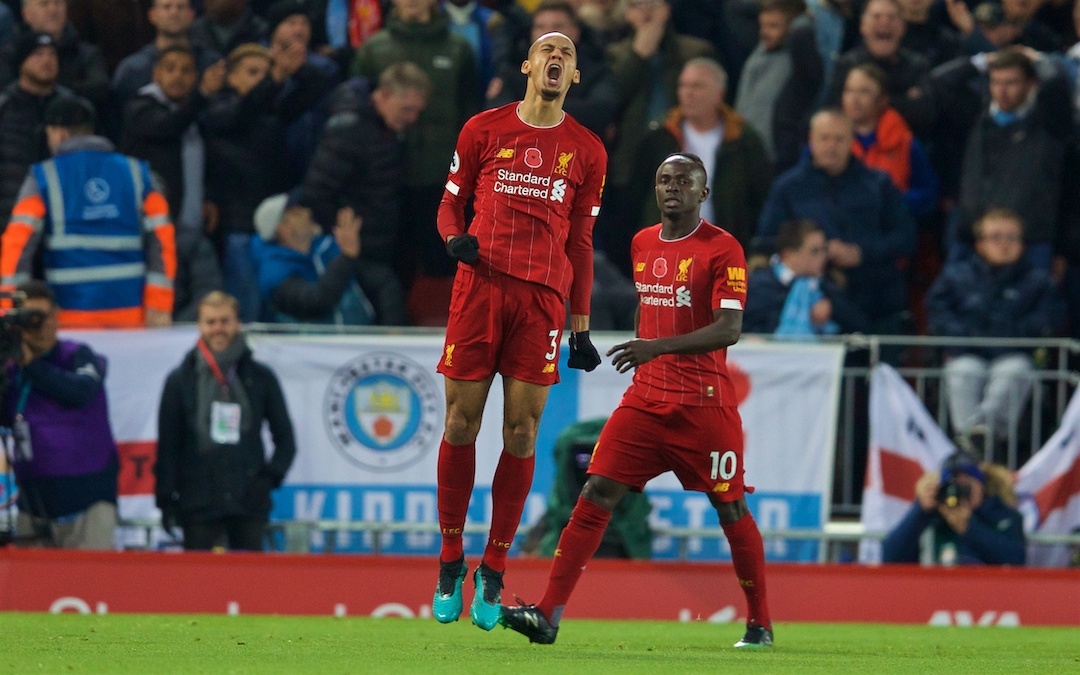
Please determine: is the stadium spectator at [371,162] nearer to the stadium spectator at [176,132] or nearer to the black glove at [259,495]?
the stadium spectator at [176,132]

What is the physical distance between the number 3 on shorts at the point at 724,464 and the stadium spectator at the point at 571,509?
9.85 feet

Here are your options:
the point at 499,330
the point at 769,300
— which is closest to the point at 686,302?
the point at 499,330

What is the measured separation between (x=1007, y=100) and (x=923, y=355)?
2.21 metres

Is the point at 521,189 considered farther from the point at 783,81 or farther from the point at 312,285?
the point at 783,81

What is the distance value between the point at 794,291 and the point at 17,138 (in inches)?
232

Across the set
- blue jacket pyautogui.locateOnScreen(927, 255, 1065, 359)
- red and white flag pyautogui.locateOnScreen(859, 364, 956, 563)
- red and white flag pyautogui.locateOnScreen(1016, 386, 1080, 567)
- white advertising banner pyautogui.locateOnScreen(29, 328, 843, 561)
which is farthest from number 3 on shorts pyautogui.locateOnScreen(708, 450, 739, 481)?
blue jacket pyautogui.locateOnScreen(927, 255, 1065, 359)

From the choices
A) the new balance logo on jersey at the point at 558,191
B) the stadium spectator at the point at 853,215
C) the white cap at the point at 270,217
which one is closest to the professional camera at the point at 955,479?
the stadium spectator at the point at 853,215

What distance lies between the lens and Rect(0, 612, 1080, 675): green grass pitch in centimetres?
756

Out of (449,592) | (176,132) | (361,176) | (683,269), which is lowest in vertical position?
(449,592)

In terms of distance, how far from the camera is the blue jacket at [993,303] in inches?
545

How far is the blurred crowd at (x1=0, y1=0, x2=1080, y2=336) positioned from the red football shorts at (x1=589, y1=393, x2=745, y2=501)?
15.2 ft

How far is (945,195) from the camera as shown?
15.6 meters

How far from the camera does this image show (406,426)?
13016 millimetres

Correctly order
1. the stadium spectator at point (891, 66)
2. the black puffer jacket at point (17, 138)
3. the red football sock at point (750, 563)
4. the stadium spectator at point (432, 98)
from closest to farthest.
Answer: the red football sock at point (750, 563) → the black puffer jacket at point (17, 138) → the stadium spectator at point (432, 98) → the stadium spectator at point (891, 66)
